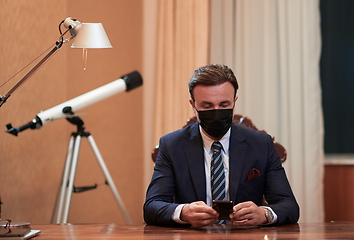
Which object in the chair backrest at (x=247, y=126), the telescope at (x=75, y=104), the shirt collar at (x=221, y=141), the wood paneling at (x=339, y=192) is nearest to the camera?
the shirt collar at (x=221, y=141)

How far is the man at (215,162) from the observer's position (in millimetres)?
1873

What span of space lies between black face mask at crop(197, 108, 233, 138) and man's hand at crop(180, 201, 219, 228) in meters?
0.39

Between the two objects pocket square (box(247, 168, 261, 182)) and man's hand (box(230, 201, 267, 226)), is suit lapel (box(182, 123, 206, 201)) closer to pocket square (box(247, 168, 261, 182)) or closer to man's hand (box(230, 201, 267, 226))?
pocket square (box(247, 168, 261, 182))

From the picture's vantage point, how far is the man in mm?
1873

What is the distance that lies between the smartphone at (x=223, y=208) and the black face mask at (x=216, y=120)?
1.45 feet

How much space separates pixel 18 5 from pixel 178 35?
149cm

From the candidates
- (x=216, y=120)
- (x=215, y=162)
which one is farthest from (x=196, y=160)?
(x=216, y=120)

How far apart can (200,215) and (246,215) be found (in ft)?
0.55

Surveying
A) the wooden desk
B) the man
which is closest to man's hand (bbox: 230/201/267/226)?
the wooden desk

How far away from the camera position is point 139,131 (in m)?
4.11

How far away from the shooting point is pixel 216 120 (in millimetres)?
1859

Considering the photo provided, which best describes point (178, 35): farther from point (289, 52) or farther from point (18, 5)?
point (18, 5)

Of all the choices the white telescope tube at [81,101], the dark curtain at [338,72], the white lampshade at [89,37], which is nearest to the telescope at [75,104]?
the white telescope tube at [81,101]

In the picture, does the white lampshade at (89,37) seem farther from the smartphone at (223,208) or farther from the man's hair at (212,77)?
the smartphone at (223,208)
